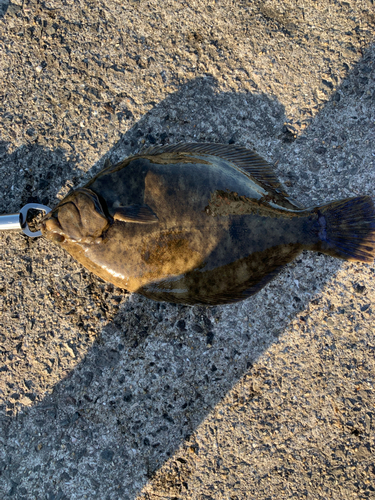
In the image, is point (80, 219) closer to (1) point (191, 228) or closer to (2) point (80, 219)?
(2) point (80, 219)

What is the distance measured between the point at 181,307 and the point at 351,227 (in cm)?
152

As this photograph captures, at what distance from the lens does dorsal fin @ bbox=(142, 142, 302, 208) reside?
8.33 feet

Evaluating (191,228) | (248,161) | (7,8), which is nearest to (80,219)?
(191,228)

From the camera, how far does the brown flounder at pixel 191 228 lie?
213 cm

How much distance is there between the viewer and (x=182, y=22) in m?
2.77

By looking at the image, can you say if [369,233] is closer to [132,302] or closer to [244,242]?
[244,242]

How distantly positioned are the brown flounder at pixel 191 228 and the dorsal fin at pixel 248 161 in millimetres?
154

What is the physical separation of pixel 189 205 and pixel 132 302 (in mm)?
1032

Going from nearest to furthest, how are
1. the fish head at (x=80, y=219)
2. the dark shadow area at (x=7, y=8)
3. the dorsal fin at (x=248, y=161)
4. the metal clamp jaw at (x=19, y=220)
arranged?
the fish head at (x=80, y=219) < the metal clamp jaw at (x=19, y=220) < the dorsal fin at (x=248, y=161) < the dark shadow area at (x=7, y=8)

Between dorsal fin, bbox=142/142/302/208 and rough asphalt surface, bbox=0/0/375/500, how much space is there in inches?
6.8

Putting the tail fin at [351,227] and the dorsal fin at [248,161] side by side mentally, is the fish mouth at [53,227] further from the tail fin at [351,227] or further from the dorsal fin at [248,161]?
the tail fin at [351,227]

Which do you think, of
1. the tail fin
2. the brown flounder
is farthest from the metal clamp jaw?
the tail fin

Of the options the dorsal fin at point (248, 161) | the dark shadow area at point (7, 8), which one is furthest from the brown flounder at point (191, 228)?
the dark shadow area at point (7, 8)

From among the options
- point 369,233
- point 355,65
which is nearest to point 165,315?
point 369,233
